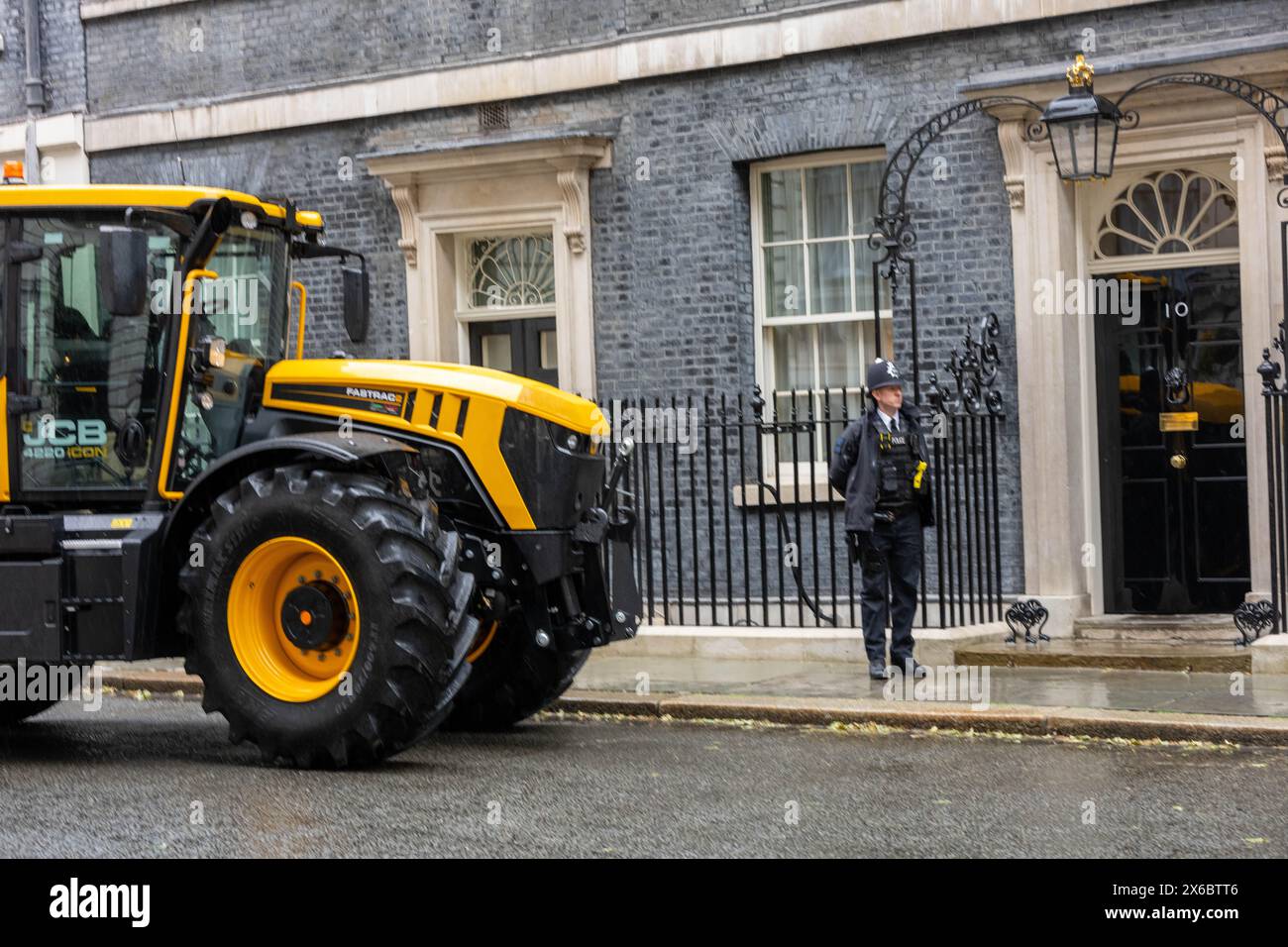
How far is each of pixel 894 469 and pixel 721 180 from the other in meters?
4.36

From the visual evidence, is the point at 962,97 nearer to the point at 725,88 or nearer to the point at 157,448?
the point at 725,88

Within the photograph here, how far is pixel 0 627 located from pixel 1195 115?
8496mm

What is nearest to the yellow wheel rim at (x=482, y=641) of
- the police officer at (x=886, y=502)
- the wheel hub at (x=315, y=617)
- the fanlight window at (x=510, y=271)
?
the wheel hub at (x=315, y=617)

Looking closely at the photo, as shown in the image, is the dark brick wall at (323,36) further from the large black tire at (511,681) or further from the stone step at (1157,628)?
the large black tire at (511,681)

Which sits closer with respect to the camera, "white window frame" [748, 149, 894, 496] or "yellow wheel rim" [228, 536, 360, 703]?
"yellow wheel rim" [228, 536, 360, 703]

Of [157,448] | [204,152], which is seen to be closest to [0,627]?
[157,448]

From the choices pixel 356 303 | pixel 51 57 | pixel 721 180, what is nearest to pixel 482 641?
pixel 356 303

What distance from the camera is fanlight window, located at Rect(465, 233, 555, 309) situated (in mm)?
16312

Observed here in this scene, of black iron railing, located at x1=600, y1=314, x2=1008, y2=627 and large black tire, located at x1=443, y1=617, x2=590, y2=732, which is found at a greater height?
black iron railing, located at x1=600, y1=314, x2=1008, y2=627

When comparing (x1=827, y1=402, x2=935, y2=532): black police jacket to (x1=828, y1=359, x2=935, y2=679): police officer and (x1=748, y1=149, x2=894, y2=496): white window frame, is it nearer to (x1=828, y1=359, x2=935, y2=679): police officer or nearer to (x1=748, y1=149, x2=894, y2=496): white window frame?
(x1=828, y1=359, x2=935, y2=679): police officer

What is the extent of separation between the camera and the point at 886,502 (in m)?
11.6

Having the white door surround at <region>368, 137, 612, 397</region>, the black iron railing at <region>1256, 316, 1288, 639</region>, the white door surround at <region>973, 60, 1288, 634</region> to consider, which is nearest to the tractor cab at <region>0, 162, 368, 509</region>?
the black iron railing at <region>1256, 316, 1288, 639</region>

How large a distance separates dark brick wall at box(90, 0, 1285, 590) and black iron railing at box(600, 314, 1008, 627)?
0.32m

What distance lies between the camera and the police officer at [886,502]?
37.9 ft
